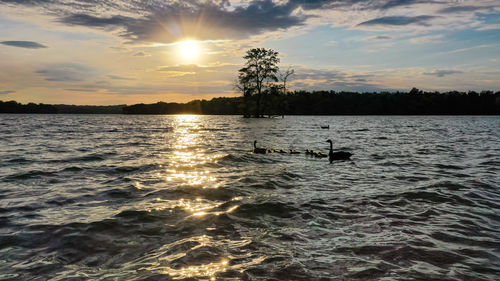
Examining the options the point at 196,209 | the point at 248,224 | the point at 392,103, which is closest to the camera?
the point at 248,224

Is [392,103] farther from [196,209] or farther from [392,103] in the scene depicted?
[196,209]

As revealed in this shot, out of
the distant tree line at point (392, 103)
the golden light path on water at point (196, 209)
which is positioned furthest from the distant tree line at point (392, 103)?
the golden light path on water at point (196, 209)

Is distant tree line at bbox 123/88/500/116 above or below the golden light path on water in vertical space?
above

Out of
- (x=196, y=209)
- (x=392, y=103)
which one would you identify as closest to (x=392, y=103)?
(x=392, y=103)

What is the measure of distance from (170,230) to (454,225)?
20.6 feet

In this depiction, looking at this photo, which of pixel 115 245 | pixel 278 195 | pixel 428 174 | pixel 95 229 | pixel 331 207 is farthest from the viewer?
pixel 428 174

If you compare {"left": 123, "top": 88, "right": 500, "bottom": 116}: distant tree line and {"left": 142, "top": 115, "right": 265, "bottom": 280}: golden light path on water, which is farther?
{"left": 123, "top": 88, "right": 500, "bottom": 116}: distant tree line

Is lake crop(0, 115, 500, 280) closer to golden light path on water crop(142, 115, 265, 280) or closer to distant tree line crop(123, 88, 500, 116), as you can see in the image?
golden light path on water crop(142, 115, 265, 280)

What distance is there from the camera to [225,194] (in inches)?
387

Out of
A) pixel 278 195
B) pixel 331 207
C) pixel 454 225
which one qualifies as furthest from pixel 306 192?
pixel 454 225

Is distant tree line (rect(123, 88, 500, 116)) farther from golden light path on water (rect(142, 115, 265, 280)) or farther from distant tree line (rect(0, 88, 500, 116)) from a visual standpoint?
golden light path on water (rect(142, 115, 265, 280))

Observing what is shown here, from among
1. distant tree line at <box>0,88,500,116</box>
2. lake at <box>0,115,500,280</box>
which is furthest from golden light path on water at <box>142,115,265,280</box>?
distant tree line at <box>0,88,500,116</box>

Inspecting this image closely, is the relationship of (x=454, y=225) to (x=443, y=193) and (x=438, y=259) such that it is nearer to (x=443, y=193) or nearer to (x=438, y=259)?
(x=438, y=259)

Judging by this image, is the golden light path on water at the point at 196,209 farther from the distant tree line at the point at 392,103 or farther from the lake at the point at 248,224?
the distant tree line at the point at 392,103
